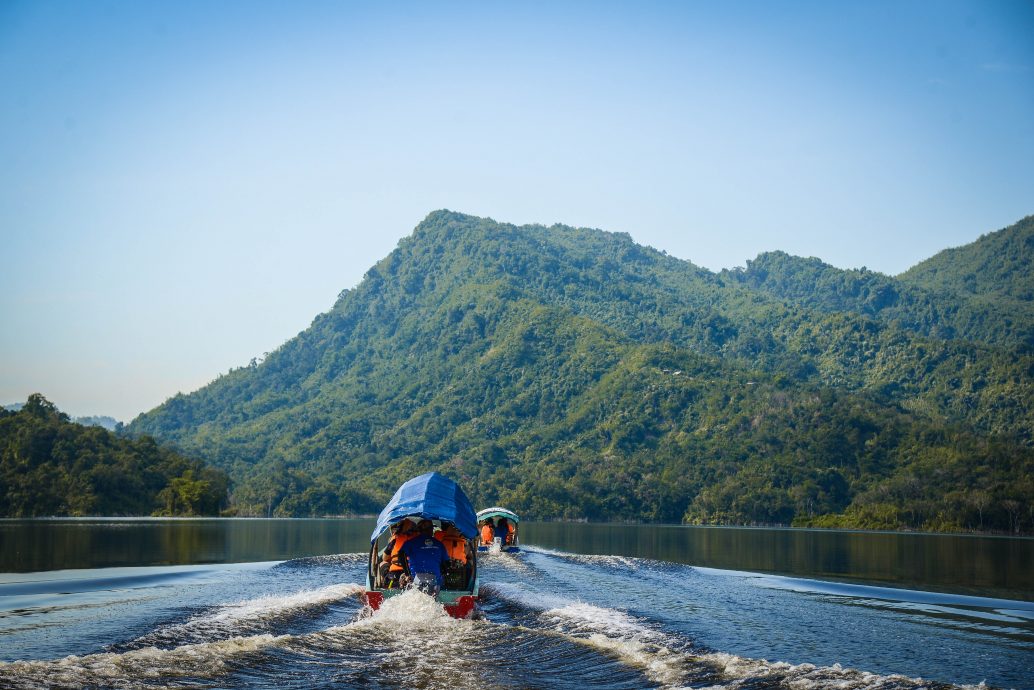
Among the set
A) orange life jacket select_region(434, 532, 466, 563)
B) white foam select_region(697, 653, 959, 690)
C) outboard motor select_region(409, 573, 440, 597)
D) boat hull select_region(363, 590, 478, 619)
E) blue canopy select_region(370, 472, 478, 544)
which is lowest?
white foam select_region(697, 653, 959, 690)

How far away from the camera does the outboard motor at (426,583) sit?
26297 mm

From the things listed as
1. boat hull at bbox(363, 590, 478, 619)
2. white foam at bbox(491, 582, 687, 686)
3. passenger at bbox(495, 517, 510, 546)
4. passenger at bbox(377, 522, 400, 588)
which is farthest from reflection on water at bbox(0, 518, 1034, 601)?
boat hull at bbox(363, 590, 478, 619)

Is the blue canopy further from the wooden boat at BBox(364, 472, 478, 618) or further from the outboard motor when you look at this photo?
the outboard motor

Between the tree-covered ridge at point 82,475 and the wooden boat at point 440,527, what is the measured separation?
101 m

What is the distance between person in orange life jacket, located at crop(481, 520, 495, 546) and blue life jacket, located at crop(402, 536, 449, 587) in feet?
81.7

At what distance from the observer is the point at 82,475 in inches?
4838

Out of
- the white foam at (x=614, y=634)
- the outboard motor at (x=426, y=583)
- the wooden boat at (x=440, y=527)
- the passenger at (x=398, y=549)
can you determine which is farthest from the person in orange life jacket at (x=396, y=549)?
the white foam at (x=614, y=634)

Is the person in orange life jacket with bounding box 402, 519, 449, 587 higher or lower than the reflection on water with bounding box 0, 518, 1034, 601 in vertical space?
higher

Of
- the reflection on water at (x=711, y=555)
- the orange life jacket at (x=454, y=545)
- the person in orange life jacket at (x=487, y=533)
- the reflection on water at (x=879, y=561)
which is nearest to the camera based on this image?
the orange life jacket at (x=454, y=545)

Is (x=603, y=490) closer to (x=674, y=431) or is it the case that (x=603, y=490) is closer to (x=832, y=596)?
(x=674, y=431)

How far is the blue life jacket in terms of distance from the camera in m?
27.3

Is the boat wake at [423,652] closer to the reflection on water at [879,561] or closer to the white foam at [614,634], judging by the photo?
the white foam at [614,634]

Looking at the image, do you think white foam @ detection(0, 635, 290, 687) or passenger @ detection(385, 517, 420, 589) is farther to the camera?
passenger @ detection(385, 517, 420, 589)

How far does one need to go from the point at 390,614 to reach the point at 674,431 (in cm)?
16940
